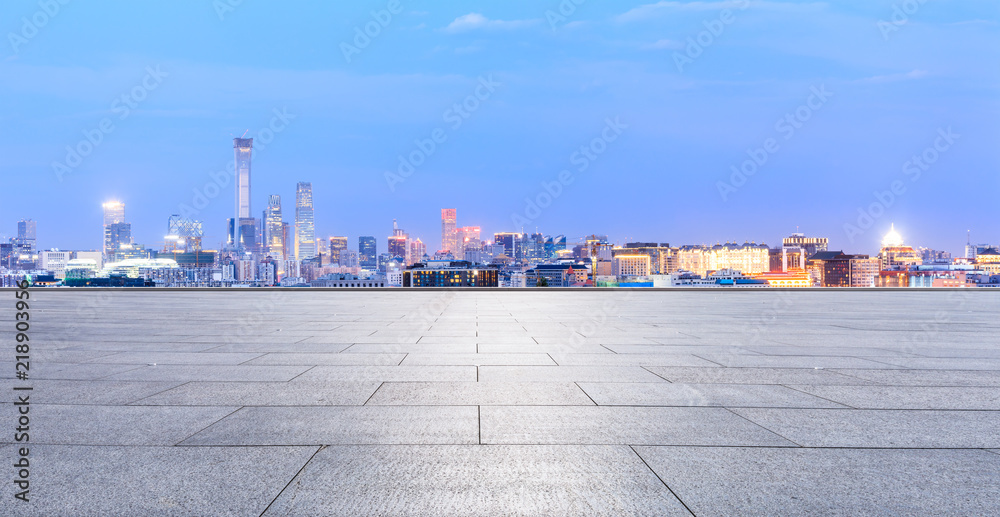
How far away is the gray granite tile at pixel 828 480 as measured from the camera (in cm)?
350

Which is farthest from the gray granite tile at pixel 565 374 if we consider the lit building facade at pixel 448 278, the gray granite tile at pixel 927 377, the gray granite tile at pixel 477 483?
the lit building facade at pixel 448 278

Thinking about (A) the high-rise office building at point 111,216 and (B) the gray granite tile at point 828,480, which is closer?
(B) the gray granite tile at point 828,480

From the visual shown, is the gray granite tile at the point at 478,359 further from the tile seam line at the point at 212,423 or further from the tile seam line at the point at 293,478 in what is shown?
the tile seam line at the point at 293,478

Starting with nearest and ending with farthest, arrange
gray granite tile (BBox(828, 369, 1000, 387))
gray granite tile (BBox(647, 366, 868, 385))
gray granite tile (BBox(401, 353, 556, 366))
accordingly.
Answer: gray granite tile (BBox(828, 369, 1000, 387))
gray granite tile (BBox(647, 366, 868, 385))
gray granite tile (BBox(401, 353, 556, 366))

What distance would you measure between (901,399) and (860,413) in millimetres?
1095

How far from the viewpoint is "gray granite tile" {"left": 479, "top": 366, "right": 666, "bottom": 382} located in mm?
7469

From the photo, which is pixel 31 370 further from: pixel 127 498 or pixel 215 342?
pixel 127 498

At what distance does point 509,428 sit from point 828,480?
261 centimetres

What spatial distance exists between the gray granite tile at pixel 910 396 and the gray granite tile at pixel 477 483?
11.6ft

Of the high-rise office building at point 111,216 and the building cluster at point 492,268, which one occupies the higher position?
the high-rise office building at point 111,216

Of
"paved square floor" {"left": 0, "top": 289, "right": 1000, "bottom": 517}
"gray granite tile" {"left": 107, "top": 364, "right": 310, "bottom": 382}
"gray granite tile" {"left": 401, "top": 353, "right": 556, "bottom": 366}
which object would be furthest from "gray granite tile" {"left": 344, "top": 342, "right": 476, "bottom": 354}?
"gray granite tile" {"left": 107, "top": 364, "right": 310, "bottom": 382}

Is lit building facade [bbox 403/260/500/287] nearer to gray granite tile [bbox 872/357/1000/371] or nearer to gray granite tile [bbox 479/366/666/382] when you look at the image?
gray granite tile [bbox 872/357/1000/371]

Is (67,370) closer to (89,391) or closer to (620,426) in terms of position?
(89,391)

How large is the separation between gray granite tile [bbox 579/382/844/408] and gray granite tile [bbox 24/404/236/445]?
4266mm
